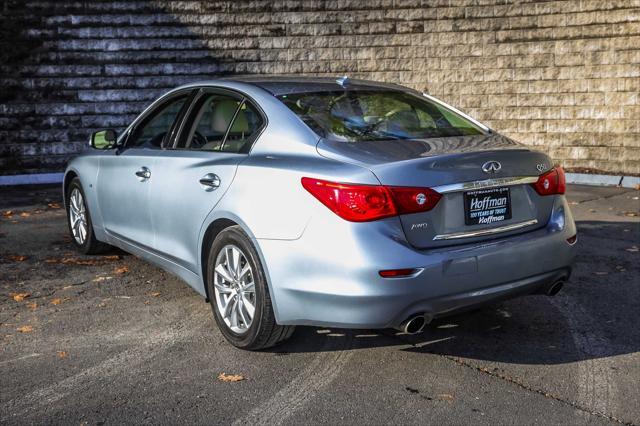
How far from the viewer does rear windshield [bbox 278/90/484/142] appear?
15.0ft

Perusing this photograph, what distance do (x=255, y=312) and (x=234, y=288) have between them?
298mm

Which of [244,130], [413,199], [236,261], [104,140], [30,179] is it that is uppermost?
[244,130]

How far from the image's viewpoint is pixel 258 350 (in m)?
4.58

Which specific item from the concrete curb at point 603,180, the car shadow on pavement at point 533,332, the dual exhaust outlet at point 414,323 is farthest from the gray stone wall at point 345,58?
the dual exhaust outlet at point 414,323

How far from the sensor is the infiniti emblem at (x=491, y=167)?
4215 millimetres

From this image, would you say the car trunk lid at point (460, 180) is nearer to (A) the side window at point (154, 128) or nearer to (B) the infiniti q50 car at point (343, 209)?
(B) the infiniti q50 car at point (343, 209)

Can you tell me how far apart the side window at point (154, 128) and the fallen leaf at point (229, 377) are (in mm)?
2112

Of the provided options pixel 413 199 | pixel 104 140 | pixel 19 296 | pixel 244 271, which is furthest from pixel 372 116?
pixel 19 296

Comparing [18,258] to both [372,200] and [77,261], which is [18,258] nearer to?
[77,261]

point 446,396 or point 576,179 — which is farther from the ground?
point 446,396

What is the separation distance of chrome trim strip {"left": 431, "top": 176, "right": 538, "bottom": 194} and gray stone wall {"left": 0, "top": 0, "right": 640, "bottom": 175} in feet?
32.4

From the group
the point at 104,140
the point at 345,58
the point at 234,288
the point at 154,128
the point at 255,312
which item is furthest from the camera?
the point at 345,58

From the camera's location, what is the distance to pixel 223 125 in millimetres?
5125

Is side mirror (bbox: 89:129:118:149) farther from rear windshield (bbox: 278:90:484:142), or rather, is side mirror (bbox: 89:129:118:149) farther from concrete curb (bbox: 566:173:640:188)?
concrete curb (bbox: 566:173:640:188)
